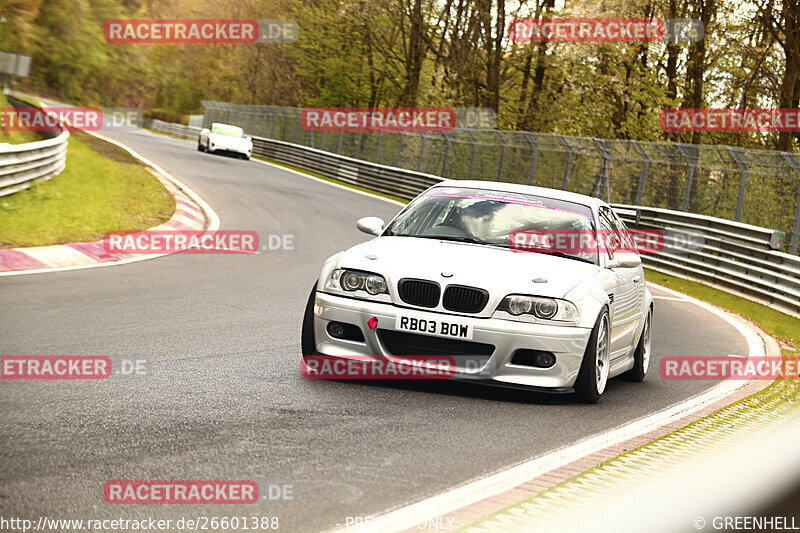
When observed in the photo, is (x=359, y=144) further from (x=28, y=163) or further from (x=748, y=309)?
(x=748, y=309)

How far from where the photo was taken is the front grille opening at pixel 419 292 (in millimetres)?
6535

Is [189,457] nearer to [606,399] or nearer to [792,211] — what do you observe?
[606,399]

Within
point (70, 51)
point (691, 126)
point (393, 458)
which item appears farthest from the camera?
point (691, 126)

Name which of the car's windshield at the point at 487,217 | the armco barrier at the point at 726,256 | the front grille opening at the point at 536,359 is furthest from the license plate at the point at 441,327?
the armco barrier at the point at 726,256

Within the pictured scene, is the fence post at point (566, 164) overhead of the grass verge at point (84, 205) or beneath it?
overhead

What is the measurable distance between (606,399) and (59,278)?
630cm

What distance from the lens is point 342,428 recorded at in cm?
549

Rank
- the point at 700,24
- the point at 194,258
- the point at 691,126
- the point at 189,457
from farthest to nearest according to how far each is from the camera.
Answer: the point at 691,126, the point at 700,24, the point at 194,258, the point at 189,457

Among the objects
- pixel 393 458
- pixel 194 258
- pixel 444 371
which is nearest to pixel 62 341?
pixel 444 371

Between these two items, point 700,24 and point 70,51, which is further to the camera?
point 700,24

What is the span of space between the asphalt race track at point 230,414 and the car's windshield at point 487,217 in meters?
1.16

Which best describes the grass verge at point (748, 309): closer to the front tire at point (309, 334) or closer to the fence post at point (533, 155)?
the front tire at point (309, 334)

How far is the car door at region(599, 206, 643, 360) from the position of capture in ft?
24.8

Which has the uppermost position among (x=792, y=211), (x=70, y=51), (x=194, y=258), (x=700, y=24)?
(x=700, y=24)
